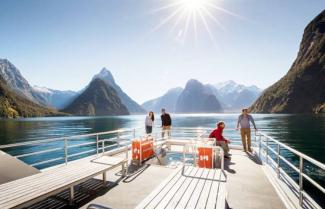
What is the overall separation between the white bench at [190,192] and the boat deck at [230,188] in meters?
1.02

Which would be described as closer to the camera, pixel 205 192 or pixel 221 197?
pixel 221 197

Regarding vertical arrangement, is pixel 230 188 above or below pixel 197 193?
below

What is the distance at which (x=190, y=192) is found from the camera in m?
4.16

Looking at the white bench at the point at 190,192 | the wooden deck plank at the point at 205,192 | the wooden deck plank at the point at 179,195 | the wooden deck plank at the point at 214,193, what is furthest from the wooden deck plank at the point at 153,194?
the wooden deck plank at the point at 214,193

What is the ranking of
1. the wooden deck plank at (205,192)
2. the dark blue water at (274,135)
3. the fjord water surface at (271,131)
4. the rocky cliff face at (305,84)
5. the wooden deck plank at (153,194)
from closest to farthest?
the wooden deck plank at (153,194) → the wooden deck plank at (205,192) → the dark blue water at (274,135) → the fjord water surface at (271,131) → the rocky cliff face at (305,84)

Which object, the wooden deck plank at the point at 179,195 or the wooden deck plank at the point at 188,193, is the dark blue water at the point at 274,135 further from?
the wooden deck plank at the point at 179,195

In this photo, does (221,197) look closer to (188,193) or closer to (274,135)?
(188,193)

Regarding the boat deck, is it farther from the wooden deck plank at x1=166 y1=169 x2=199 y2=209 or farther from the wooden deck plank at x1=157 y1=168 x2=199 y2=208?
the wooden deck plank at x1=166 y1=169 x2=199 y2=209

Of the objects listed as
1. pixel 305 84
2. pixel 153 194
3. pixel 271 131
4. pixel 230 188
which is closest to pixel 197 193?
pixel 153 194

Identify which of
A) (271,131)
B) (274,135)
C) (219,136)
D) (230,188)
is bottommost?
(274,135)

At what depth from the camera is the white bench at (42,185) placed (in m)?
3.92

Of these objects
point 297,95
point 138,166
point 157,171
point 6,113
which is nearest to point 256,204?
point 157,171

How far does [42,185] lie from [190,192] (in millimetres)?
2986

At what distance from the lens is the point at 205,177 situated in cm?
505
